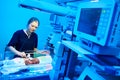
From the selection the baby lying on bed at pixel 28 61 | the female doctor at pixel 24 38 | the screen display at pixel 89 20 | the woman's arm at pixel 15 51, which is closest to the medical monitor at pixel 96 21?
the screen display at pixel 89 20

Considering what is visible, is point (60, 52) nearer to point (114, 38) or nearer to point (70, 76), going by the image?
point (70, 76)

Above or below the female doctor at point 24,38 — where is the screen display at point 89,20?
above

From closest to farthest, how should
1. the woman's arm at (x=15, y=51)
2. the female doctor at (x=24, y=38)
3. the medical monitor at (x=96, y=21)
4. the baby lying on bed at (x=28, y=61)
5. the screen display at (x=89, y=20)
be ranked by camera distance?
the medical monitor at (x=96, y=21) < the screen display at (x=89, y=20) < the baby lying on bed at (x=28, y=61) < the woman's arm at (x=15, y=51) < the female doctor at (x=24, y=38)

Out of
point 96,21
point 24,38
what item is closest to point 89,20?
point 96,21

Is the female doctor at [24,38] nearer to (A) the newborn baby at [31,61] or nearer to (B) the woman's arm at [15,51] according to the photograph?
(B) the woman's arm at [15,51]

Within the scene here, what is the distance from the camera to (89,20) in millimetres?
1172

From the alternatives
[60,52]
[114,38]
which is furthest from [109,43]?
[60,52]

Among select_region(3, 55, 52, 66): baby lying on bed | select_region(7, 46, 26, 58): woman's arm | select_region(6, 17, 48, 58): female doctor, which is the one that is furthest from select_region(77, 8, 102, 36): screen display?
select_region(6, 17, 48, 58): female doctor

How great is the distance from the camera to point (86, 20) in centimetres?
123

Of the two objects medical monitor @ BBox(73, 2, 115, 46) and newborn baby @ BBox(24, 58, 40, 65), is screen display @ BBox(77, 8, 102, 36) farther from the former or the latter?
newborn baby @ BBox(24, 58, 40, 65)

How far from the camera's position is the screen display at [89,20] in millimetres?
1066

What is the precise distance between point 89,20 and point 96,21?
0.39 feet

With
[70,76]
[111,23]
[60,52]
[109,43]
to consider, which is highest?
[111,23]

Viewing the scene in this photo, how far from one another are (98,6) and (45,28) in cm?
319
